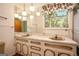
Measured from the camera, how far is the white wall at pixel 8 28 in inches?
74.1

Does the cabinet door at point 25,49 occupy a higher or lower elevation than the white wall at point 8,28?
lower

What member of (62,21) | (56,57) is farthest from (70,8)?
(56,57)

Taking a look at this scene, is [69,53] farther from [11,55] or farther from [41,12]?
[11,55]

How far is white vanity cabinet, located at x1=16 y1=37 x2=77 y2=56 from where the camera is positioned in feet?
5.85

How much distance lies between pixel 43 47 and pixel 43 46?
0.05 ft

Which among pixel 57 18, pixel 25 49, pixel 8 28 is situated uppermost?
pixel 57 18

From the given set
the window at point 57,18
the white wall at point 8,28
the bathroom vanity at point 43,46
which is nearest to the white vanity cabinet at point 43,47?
the bathroom vanity at point 43,46

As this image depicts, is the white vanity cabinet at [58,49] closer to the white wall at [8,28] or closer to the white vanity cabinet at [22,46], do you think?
the white vanity cabinet at [22,46]

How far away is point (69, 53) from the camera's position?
5.93 feet

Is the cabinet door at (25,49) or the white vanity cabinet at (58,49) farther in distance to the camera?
the cabinet door at (25,49)

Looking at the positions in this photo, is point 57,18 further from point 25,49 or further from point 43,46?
point 25,49

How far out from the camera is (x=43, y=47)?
1870 millimetres

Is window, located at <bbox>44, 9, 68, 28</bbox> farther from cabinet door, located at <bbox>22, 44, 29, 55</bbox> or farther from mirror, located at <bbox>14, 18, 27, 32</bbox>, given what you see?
cabinet door, located at <bbox>22, 44, 29, 55</bbox>

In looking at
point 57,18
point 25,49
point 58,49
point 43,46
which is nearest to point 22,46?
point 25,49
